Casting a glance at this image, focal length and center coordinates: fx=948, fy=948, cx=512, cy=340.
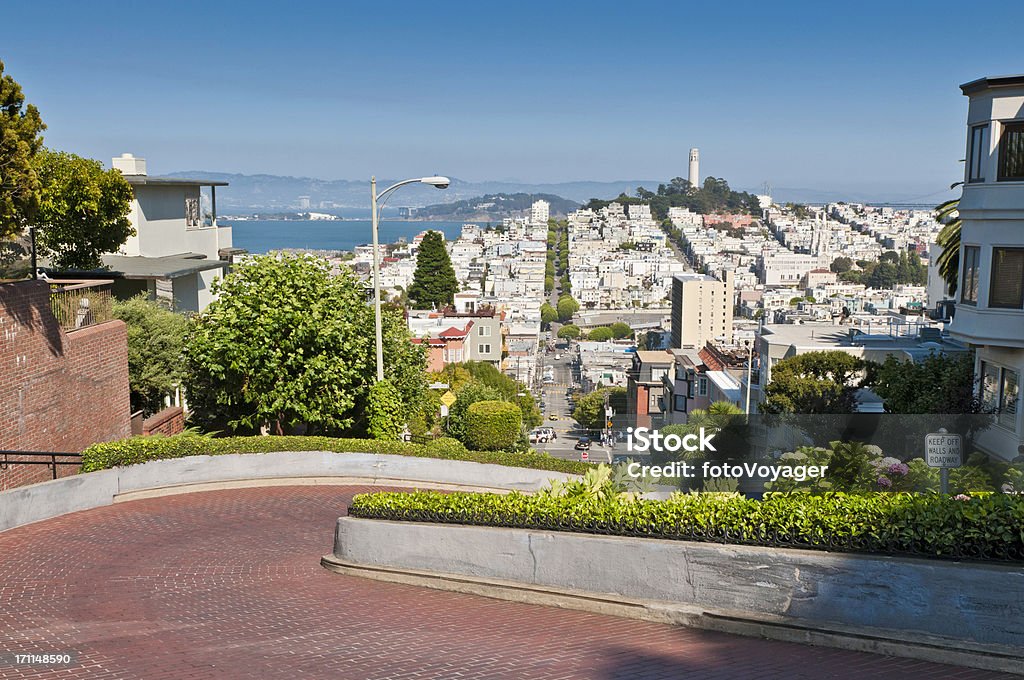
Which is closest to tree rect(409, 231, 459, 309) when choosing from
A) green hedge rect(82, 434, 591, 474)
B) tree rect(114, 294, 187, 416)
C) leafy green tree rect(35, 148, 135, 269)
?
leafy green tree rect(35, 148, 135, 269)

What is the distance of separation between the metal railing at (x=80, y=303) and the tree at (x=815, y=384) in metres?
12.9

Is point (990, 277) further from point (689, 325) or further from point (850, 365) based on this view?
point (689, 325)

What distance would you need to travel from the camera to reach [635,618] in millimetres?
7578

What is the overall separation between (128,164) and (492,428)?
55.6ft

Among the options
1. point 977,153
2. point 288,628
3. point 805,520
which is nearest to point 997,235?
point 977,153

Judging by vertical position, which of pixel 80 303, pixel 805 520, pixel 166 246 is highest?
pixel 166 246

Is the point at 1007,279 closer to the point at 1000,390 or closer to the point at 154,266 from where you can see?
the point at 1000,390

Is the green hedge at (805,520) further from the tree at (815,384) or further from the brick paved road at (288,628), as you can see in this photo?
the tree at (815,384)

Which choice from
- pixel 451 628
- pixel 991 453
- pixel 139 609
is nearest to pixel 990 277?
pixel 991 453

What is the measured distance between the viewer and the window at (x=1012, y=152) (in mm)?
14422

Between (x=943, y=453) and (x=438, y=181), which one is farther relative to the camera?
(x=438, y=181)

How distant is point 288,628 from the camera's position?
300 inches

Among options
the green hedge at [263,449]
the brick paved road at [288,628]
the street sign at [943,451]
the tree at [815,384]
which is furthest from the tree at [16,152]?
the tree at [815,384]

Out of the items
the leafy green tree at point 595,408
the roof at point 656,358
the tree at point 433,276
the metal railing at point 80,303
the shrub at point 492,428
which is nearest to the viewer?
the metal railing at point 80,303
